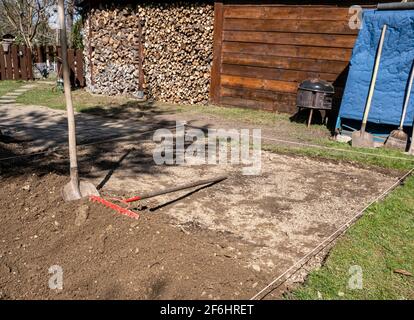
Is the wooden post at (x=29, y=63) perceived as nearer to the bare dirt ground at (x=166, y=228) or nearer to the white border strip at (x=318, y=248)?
the bare dirt ground at (x=166, y=228)

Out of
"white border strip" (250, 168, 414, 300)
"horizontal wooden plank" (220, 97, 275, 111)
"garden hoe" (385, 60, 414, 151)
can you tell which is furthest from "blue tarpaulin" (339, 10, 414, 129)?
"white border strip" (250, 168, 414, 300)

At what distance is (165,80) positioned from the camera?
35.1 ft

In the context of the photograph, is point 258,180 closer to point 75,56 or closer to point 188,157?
point 188,157

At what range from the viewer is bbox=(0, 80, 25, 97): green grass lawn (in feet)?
39.3

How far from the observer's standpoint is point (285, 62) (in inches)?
352

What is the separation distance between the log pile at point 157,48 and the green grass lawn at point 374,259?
7454mm

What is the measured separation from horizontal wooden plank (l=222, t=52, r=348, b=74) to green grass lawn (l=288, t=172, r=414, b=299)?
5.23 m

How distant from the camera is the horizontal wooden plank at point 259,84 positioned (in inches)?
354

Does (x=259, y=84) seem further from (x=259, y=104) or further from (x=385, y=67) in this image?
(x=385, y=67)

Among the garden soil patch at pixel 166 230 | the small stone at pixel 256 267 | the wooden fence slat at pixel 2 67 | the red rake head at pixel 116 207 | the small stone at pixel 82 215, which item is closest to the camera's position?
the garden soil patch at pixel 166 230

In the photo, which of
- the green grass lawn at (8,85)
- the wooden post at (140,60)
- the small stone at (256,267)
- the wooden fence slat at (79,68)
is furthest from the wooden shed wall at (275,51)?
the green grass lawn at (8,85)

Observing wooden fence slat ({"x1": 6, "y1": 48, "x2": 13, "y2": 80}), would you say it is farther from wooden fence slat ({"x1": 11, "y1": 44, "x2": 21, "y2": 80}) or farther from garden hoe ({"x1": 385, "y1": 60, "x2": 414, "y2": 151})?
garden hoe ({"x1": 385, "y1": 60, "x2": 414, "y2": 151})

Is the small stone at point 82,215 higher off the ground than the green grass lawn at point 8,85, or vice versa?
the small stone at point 82,215
